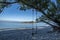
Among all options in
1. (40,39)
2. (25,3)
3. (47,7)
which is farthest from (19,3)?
(40,39)

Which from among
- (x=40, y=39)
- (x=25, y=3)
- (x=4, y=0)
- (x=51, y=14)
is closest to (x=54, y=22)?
(x=51, y=14)

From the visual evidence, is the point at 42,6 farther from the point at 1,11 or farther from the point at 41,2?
the point at 1,11

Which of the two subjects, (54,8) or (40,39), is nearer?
(54,8)

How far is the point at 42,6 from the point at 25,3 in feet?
0.29

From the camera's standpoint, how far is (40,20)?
39.1 inches

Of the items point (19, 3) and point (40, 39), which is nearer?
point (19, 3)

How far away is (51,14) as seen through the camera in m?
0.96

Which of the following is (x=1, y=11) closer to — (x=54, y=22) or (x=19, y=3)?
(x=19, y=3)

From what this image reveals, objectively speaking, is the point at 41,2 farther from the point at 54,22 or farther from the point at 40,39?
the point at 40,39

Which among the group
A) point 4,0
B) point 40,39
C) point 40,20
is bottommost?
point 40,39

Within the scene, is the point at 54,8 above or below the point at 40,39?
above

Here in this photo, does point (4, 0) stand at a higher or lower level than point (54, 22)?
higher

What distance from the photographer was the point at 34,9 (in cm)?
95

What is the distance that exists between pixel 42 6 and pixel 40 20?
9 cm
